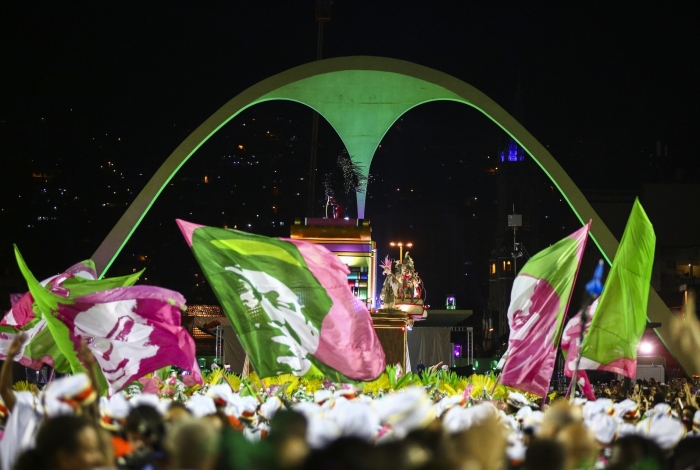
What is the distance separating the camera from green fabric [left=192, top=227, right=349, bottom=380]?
13.3 meters

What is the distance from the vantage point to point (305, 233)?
26984 millimetres

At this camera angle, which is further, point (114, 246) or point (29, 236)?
point (29, 236)

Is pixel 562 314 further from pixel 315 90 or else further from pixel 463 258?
pixel 463 258

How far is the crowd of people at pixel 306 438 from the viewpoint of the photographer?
4781 millimetres

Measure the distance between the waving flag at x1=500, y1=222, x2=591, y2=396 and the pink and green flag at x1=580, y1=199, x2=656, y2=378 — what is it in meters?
0.61

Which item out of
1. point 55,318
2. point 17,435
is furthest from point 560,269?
point 17,435

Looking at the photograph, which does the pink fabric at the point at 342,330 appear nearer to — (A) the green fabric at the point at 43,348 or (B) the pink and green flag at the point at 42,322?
(B) the pink and green flag at the point at 42,322

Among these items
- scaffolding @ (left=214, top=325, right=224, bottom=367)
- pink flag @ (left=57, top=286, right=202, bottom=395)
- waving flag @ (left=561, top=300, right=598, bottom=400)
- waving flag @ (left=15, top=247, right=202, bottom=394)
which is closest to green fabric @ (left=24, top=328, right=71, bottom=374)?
waving flag @ (left=15, top=247, right=202, bottom=394)

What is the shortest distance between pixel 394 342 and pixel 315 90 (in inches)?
372

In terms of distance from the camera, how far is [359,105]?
30172 millimetres

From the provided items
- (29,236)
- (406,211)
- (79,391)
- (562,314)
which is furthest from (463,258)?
(79,391)

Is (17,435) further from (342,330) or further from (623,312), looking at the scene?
(623,312)

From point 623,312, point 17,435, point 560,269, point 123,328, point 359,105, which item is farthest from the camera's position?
point 359,105

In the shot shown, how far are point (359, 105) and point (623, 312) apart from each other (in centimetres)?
1710
